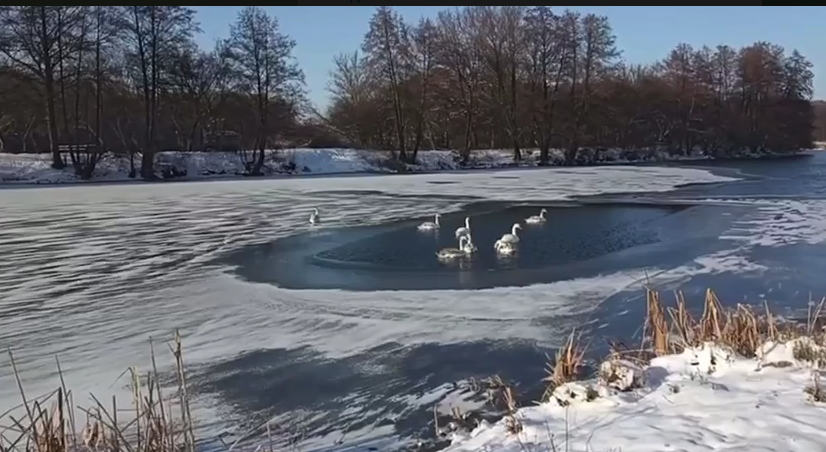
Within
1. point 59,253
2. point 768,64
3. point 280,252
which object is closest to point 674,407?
point 280,252

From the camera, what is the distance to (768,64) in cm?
5100

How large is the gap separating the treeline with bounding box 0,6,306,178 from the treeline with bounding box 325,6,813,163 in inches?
178

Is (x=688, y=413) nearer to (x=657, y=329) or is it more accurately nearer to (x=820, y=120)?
(x=657, y=329)

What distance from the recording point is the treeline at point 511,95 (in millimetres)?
39125

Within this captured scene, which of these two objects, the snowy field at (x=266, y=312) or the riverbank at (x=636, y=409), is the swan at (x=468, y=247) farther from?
the riverbank at (x=636, y=409)

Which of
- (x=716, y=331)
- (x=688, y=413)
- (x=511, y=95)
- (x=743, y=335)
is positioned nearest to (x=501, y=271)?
(x=716, y=331)

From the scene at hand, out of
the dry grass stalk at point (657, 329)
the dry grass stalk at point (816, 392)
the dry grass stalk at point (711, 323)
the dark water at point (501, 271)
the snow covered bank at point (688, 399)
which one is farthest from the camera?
the dark water at point (501, 271)

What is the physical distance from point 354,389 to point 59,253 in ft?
25.3

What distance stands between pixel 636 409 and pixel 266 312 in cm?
430

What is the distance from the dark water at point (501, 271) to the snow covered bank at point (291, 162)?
18003 millimetres

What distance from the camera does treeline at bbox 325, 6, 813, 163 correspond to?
39125 millimetres

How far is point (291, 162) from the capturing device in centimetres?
3534

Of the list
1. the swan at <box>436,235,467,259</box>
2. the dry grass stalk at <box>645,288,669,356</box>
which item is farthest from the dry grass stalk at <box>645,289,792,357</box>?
the swan at <box>436,235,467,259</box>

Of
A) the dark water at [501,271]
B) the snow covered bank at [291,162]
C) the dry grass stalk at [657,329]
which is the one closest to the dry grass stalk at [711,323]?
the dry grass stalk at [657,329]
